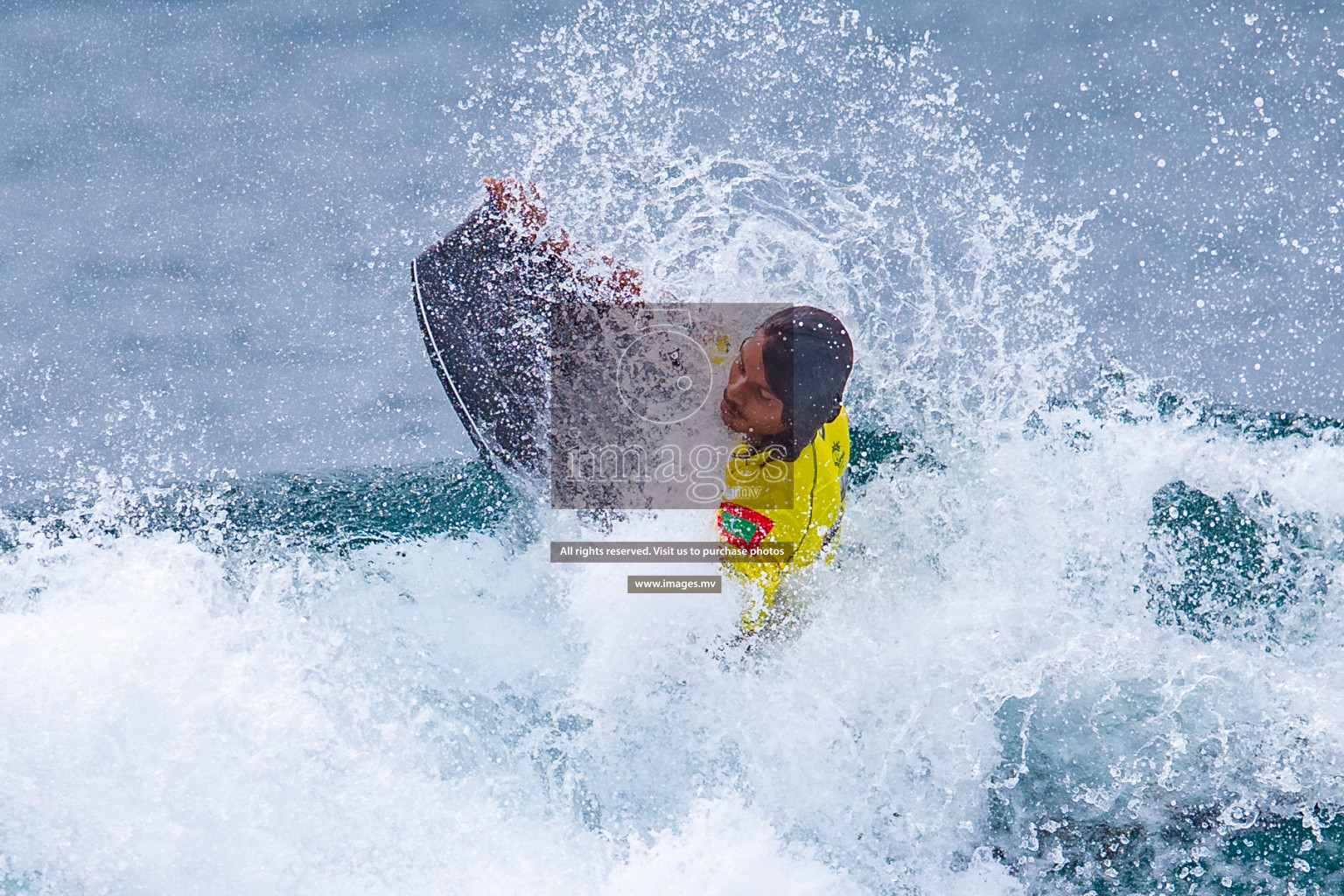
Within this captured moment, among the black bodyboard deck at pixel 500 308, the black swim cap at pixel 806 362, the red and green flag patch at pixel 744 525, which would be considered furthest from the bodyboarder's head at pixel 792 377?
the black bodyboard deck at pixel 500 308

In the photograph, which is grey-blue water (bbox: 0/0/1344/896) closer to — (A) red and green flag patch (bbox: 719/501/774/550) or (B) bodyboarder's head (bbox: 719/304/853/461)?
(A) red and green flag patch (bbox: 719/501/774/550)

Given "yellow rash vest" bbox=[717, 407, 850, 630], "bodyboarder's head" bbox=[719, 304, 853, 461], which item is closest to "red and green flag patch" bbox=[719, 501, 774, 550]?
"yellow rash vest" bbox=[717, 407, 850, 630]

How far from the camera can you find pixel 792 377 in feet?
5.64

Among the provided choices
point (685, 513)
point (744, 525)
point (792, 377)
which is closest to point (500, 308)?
point (685, 513)

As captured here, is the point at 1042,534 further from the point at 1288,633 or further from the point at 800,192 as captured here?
the point at 800,192

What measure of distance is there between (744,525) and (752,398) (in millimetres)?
355

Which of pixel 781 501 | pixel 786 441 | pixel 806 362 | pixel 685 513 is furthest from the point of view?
pixel 685 513

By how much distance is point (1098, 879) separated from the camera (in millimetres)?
2375

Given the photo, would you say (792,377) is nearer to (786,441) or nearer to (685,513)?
(786,441)

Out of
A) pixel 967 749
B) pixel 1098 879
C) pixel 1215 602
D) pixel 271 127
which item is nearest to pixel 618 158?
pixel 271 127

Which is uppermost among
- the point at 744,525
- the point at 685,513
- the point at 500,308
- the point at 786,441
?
the point at 500,308

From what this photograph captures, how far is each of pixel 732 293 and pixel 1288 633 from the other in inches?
80.6

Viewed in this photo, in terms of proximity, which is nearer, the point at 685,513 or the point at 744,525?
the point at 744,525

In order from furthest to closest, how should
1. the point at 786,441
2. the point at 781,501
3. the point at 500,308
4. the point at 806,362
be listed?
the point at 500,308 < the point at 781,501 < the point at 786,441 < the point at 806,362
